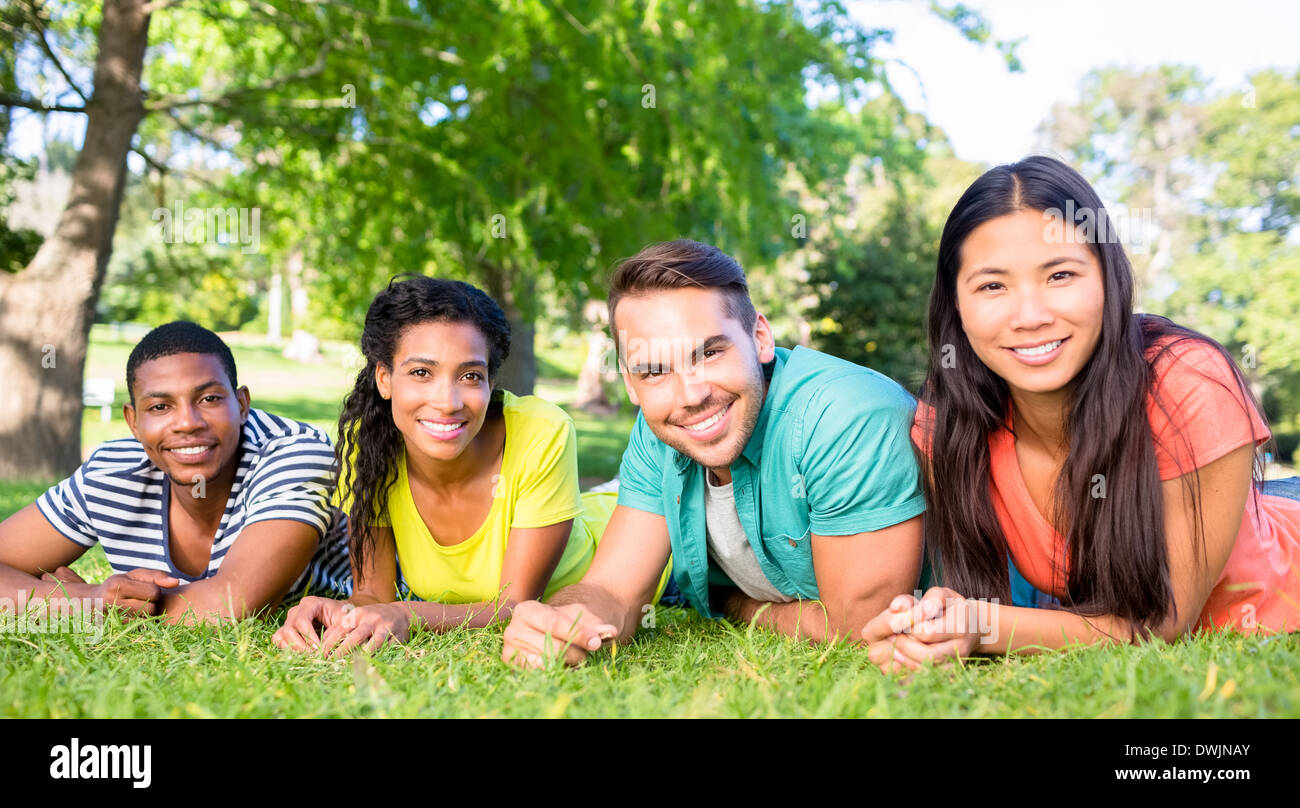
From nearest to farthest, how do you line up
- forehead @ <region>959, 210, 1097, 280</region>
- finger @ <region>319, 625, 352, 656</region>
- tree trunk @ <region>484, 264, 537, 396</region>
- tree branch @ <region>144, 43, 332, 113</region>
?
forehead @ <region>959, 210, 1097, 280</region>
finger @ <region>319, 625, 352, 656</region>
tree branch @ <region>144, 43, 332, 113</region>
tree trunk @ <region>484, 264, 537, 396</region>

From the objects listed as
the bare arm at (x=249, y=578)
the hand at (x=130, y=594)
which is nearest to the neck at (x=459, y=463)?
the bare arm at (x=249, y=578)

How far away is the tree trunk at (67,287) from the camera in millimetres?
10594

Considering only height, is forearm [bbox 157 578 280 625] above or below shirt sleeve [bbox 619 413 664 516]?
below

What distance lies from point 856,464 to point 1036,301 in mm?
741

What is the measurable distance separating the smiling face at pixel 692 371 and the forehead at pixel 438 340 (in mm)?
862

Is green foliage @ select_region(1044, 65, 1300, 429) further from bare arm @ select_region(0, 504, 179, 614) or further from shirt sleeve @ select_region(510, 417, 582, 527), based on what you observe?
bare arm @ select_region(0, 504, 179, 614)

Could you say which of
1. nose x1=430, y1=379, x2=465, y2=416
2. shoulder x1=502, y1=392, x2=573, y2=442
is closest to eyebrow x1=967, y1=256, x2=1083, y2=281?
shoulder x1=502, y1=392, x2=573, y2=442

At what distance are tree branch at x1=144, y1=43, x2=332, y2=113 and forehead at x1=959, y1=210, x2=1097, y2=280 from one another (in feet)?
33.5

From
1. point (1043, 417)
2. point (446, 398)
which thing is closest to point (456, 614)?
point (446, 398)

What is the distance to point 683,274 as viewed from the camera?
10.8ft

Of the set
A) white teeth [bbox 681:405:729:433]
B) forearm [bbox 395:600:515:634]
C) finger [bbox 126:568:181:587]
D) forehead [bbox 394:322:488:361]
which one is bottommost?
forearm [bbox 395:600:515:634]

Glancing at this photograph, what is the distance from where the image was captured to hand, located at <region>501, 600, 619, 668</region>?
2.89 metres
